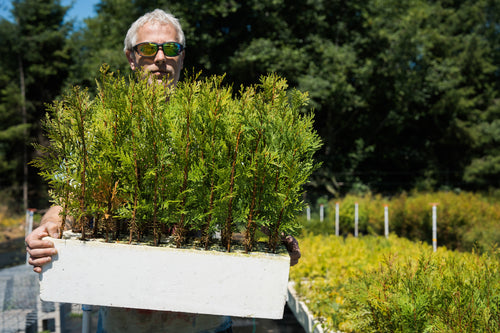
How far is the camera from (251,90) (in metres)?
1.20

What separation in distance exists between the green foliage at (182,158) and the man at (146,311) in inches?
4.9

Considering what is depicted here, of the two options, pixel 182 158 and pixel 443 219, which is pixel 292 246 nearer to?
pixel 182 158

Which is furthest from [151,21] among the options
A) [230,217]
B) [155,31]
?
[230,217]

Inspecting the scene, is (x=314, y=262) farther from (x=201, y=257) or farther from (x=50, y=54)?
(x=50, y=54)

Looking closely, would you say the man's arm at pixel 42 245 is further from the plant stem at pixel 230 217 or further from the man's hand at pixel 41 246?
the plant stem at pixel 230 217

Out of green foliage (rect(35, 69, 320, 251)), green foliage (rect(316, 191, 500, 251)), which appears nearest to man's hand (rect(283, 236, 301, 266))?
green foliage (rect(35, 69, 320, 251))

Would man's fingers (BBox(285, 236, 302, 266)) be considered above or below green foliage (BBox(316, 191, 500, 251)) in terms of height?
above

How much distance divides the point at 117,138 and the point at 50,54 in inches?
1005

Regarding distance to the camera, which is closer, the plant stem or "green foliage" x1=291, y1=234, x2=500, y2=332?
the plant stem

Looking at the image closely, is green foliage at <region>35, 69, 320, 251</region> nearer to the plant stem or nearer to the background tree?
the plant stem

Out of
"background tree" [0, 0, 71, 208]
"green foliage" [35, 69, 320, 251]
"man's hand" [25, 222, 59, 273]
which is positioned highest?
"background tree" [0, 0, 71, 208]

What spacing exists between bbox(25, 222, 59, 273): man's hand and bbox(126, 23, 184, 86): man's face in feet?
2.50

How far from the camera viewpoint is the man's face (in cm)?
168

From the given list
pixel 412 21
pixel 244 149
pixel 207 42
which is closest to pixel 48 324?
pixel 244 149
